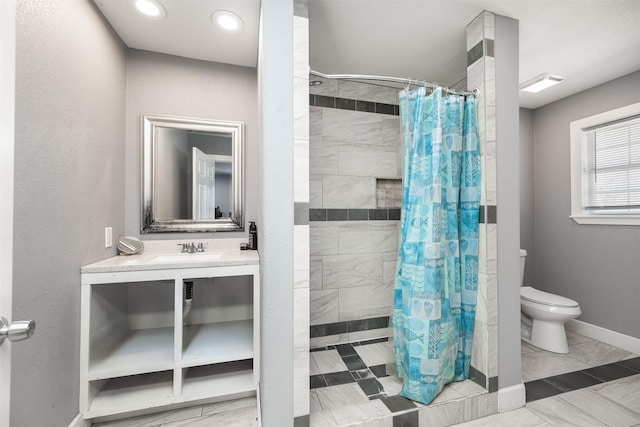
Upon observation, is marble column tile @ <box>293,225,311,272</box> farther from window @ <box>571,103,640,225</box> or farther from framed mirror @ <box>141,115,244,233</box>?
window @ <box>571,103,640,225</box>

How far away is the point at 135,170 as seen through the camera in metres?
1.97

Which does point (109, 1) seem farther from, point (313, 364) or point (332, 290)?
point (313, 364)

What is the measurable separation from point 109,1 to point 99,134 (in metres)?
0.77

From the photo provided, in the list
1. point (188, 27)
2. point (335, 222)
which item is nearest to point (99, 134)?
point (188, 27)

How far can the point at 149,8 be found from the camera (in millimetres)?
1589

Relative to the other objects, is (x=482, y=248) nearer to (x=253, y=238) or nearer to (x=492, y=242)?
(x=492, y=242)


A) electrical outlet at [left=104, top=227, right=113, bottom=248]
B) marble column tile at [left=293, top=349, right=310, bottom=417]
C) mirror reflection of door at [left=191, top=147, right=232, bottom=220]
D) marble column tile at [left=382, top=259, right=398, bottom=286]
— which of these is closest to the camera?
marble column tile at [left=293, top=349, right=310, bottom=417]

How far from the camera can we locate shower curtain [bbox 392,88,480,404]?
152 centimetres

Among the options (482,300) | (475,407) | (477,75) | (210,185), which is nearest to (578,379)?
(475,407)

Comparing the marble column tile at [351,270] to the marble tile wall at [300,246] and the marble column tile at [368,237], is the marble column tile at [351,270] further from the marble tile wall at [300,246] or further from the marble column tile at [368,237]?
the marble tile wall at [300,246]

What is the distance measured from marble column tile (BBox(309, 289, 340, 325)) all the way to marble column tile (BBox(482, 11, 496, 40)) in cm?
212

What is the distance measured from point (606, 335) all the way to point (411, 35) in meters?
3.15

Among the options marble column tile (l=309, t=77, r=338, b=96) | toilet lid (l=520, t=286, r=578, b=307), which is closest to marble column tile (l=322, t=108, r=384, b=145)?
marble column tile (l=309, t=77, r=338, b=96)

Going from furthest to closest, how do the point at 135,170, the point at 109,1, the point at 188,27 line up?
the point at 135,170, the point at 188,27, the point at 109,1
